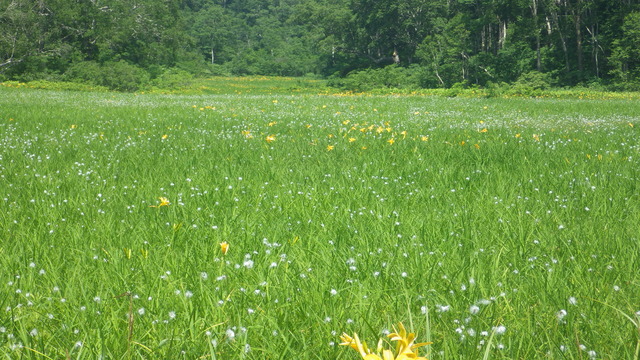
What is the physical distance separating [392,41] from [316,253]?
58757mm

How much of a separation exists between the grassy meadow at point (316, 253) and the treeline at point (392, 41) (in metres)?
23.0

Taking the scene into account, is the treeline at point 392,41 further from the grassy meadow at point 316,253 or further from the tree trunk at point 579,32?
the grassy meadow at point 316,253

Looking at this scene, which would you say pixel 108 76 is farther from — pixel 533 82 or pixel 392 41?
pixel 392 41

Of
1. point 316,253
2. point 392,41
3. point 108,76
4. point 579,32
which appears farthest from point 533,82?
point 392,41

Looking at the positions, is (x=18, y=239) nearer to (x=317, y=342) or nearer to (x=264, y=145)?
(x=317, y=342)

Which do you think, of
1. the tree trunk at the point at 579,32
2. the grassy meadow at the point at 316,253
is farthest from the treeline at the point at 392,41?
the grassy meadow at the point at 316,253

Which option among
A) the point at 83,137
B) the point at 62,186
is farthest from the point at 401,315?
the point at 83,137

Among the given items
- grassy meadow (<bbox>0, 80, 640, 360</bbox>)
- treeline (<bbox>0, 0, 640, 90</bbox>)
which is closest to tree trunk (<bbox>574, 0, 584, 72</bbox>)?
treeline (<bbox>0, 0, 640, 90</bbox>)

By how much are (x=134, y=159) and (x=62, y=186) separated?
1206 millimetres

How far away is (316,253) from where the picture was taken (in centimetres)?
229

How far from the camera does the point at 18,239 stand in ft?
8.21

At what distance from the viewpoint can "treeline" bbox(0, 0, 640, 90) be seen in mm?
32062

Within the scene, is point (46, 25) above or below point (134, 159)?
above

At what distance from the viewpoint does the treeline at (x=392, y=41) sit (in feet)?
105
